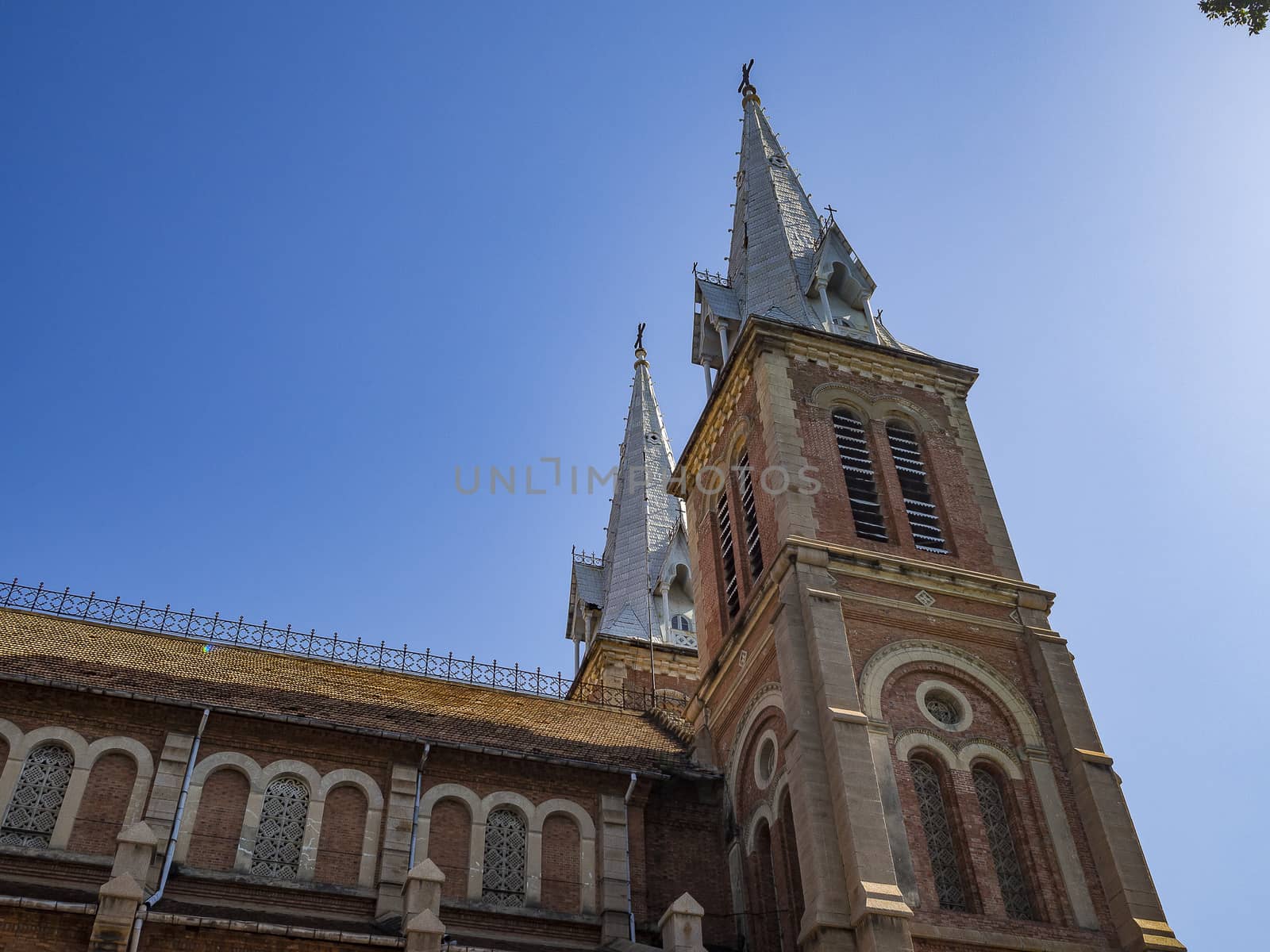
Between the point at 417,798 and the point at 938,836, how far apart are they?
8.32m

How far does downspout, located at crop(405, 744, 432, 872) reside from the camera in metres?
19.7

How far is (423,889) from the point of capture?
56.7ft

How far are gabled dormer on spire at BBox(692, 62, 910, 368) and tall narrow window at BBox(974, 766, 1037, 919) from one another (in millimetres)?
11060

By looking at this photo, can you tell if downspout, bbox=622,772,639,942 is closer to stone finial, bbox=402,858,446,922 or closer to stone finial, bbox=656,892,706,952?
stone finial, bbox=656,892,706,952

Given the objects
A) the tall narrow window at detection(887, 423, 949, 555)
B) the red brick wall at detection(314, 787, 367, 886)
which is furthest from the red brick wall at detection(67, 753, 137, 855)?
the tall narrow window at detection(887, 423, 949, 555)

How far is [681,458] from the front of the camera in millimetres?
30641

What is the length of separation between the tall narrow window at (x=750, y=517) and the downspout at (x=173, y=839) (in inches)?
415

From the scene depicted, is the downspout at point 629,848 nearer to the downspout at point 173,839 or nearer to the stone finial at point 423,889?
the stone finial at point 423,889

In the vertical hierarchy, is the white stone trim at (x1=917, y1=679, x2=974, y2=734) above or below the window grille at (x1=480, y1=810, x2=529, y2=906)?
above

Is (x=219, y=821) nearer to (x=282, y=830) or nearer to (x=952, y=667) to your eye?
(x=282, y=830)

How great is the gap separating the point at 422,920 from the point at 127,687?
6.94m

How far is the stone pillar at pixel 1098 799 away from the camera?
18234 mm

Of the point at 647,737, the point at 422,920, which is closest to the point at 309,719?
the point at 422,920

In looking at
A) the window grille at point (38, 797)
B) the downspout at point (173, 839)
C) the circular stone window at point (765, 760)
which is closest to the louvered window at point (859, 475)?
the circular stone window at point (765, 760)
